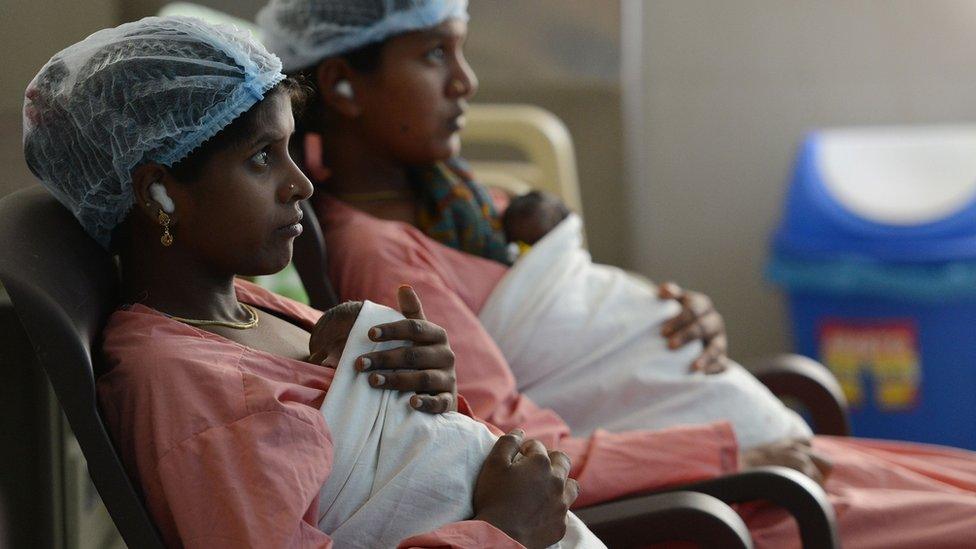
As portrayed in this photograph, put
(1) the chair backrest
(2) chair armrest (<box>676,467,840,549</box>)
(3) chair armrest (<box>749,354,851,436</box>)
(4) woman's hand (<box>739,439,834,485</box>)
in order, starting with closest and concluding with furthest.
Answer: (1) the chair backrest, (2) chair armrest (<box>676,467,840,549</box>), (4) woman's hand (<box>739,439,834,485</box>), (3) chair armrest (<box>749,354,851,436</box>)

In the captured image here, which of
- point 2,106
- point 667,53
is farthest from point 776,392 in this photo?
point 667,53

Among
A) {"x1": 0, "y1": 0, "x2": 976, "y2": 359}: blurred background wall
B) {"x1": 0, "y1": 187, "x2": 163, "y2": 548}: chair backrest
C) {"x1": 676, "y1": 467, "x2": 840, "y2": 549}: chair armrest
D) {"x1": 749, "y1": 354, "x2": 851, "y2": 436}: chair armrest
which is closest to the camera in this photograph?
{"x1": 0, "y1": 187, "x2": 163, "y2": 548}: chair backrest

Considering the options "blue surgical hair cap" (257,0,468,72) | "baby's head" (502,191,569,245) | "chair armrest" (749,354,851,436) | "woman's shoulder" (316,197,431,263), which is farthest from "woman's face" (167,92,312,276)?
"chair armrest" (749,354,851,436)

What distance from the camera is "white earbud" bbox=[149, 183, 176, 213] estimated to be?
132 cm

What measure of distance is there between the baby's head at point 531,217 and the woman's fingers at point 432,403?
2.53 ft

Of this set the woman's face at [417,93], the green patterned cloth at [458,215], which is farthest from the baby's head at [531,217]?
the woman's face at [417,93]

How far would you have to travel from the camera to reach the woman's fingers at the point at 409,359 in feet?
4.37

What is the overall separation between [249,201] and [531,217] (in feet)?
2.77

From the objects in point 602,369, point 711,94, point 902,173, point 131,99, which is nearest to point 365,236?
point 602,369

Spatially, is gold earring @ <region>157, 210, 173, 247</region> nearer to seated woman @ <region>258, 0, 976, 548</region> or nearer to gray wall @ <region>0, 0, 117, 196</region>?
gray wall @ <region>0, 0, 117, 196</region>

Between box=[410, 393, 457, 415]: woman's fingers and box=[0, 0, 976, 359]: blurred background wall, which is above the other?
box=[410, 393, 457, 415]: woman's fingers

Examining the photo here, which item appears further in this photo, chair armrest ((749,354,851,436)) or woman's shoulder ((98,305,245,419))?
chair armrest ((749,354,851,436))

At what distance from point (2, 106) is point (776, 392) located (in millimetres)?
1472

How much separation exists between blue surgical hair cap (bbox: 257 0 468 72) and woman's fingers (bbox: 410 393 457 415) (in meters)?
0.80
